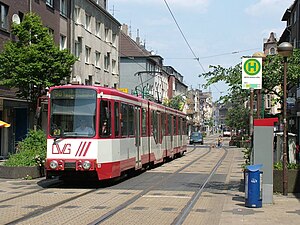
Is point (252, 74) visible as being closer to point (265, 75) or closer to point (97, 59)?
point (265, 75)

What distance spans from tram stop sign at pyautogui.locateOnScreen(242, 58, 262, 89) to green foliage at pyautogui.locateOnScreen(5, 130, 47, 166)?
881 centimetres

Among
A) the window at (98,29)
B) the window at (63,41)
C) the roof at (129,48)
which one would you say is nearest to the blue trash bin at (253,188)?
the window at (63,41)

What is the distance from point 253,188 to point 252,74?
3395 mm

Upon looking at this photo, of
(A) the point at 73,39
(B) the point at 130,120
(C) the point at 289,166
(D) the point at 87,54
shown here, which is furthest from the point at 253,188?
(D) the point at 87,54

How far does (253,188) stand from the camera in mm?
12711

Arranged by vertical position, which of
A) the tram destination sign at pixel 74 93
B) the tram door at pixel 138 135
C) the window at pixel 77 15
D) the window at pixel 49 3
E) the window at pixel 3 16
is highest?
the window at pixel 77 15

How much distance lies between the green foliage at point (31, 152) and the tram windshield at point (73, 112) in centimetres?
353

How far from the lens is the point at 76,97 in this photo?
16.6 meters

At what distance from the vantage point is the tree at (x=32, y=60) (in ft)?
84.1

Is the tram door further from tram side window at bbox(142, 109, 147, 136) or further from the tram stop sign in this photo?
the tram stop sign

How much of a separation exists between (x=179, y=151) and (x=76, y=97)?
1974 centimetres

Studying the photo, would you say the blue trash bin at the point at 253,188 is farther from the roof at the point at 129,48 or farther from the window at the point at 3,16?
the roof at the point at 129,48

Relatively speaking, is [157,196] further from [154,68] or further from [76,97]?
[154,68]

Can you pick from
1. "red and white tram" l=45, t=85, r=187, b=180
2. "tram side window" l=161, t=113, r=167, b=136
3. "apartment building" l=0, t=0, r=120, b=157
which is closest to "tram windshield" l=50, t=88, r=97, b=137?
"red and white tram" l=45, t=85, r=187, b=180
